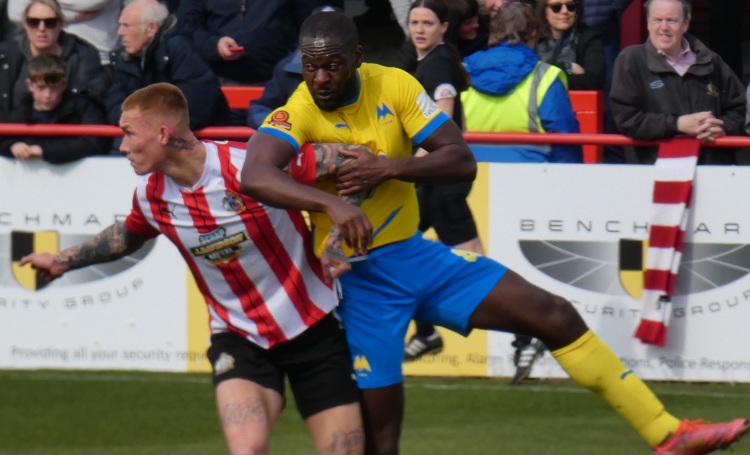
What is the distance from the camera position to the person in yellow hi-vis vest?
27.6 ft

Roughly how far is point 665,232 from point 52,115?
373cm

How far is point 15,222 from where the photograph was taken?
852cm

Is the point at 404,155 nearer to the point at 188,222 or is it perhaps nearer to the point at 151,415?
the point at 188,222

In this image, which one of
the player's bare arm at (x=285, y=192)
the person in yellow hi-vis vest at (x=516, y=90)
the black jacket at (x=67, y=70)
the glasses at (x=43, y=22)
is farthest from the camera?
the glasses at (x=43, y=22)

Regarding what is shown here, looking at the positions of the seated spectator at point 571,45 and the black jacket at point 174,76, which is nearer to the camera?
the black jacket at point 174,76

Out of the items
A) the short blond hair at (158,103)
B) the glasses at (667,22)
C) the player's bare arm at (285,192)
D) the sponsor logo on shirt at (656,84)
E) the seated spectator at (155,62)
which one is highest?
the short blond hair at (158,103)

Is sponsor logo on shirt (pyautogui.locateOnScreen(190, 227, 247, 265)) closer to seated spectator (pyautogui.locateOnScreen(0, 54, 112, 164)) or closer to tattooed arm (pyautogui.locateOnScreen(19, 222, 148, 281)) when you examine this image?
tattooed arm (pyautogui.locateOnScreen(19, 222, 148, 281))

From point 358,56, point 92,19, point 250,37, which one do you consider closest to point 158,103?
point 358,56

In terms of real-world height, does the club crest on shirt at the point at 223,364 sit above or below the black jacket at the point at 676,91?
below

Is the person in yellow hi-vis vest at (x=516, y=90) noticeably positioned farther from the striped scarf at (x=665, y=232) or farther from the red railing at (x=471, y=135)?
the striped scarf at (x=665, y=232)

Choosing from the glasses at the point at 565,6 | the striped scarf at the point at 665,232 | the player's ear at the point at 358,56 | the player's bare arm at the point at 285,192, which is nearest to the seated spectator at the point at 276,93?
the glasses at the point at 565,6

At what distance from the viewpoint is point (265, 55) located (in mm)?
9828

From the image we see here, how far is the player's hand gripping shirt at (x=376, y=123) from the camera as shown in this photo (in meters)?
5.14

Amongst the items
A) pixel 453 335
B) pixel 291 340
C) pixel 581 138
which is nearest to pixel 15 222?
pixel 453 335
